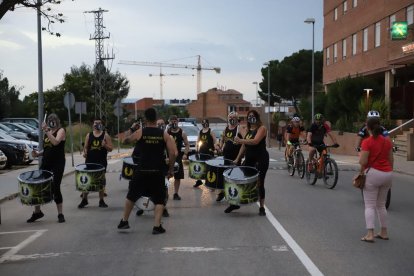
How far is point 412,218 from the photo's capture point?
950 cm

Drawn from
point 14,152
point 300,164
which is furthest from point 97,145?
point 14,152

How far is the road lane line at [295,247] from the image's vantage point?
6070 mm

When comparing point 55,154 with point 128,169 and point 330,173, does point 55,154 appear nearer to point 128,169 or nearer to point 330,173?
point 128,169

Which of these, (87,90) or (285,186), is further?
(87,90)

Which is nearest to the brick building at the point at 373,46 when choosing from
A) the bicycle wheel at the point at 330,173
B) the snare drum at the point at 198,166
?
the bicycle wheel at the point at 330,173

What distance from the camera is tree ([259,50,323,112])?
68875mm

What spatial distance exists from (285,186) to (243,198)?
5.17m

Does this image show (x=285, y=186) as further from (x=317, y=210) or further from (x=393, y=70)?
(x=393, y=70)

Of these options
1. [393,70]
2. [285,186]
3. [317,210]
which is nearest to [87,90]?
[393,70]

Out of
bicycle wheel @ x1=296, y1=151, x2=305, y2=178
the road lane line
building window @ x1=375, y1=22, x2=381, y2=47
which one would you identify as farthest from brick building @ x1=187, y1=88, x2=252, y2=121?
the road lane line

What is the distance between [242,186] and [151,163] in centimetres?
183

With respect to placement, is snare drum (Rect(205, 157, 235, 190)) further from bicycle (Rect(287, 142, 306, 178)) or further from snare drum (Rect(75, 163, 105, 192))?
bicycle (Rect(287, 142, 306, 178))

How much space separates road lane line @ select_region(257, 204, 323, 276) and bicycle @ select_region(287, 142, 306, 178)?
649 cm

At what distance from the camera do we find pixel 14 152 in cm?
1991
